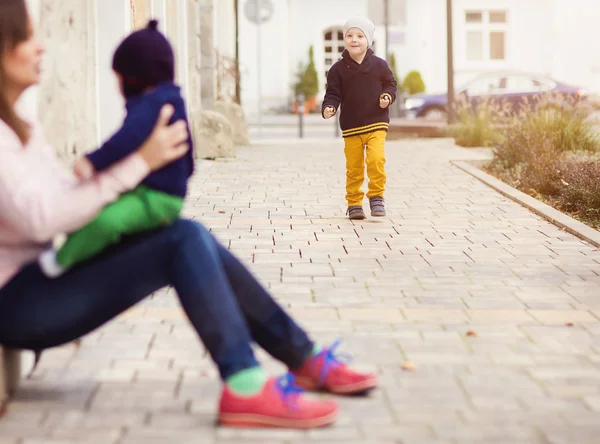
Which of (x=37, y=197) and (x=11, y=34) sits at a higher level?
(x=11, y=34)

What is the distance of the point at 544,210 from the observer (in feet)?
29.4

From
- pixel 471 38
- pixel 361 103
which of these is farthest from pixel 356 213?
pixel 471 38

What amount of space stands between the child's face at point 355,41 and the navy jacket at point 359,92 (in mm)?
131

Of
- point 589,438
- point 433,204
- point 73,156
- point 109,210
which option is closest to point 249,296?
point 109,210

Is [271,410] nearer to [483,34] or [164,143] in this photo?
[164,143]

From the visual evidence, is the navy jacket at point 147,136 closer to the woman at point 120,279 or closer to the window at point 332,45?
the woman at point 120,279

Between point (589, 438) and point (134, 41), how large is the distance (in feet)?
6.19

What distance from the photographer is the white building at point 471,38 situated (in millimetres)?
36625

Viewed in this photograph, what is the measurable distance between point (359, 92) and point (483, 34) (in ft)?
98.2

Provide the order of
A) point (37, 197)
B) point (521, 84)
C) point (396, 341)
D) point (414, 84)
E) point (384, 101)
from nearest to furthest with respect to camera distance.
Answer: point (37, 197)
point (396, 341)
point (384, 101)
point (521, 84)
point (414, 84)

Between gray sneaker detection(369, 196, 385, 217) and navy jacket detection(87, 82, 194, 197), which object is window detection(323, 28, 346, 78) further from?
navy jacket detection(87, 82, 194, 197)

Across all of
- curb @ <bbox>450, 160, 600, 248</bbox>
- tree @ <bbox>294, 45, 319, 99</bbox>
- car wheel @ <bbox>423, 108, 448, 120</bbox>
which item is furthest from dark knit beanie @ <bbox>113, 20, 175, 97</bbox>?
tree @ <bbox>294, 45, 319, 99</bbox>

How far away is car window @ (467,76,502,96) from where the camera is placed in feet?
89.7

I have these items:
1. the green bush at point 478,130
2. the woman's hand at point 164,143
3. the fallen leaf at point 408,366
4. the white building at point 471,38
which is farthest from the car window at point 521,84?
the woman's hand at point 164,143
